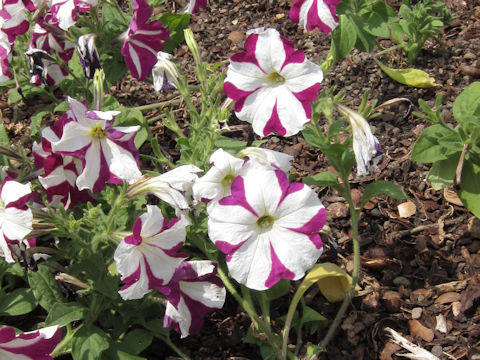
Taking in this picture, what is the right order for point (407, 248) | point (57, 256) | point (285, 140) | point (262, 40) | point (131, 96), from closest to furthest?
point (262, 40) < point (57, 256) < point (407, 248) < point (285, 140) < point (131, 96)

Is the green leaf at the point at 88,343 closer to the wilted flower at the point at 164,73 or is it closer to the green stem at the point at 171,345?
the green stem at the point at 171,345

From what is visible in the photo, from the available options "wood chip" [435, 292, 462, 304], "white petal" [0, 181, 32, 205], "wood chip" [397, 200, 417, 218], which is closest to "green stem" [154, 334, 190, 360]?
"white petal" [0, 181, 32, 205]

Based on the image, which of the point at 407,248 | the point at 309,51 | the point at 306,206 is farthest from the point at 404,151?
the point at 306,206

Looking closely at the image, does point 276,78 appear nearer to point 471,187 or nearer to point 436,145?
point 436,145

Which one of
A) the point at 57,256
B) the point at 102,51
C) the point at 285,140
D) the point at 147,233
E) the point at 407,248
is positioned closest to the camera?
the point at 147,233

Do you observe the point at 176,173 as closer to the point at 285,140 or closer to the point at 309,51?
the point at 285,140

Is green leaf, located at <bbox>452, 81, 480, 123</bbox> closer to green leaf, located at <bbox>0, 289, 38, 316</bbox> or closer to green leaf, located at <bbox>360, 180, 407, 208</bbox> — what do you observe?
green leaf, located at <bbox>360, 180, 407, 208</bbox>
